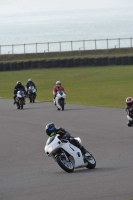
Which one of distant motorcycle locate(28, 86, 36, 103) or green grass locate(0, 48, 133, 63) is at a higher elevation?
green grass locate(0, 48, 133, 63)

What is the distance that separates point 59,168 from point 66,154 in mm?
785

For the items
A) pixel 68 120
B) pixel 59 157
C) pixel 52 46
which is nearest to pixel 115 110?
pixel 68 120

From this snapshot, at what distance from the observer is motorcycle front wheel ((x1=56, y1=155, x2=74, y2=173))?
38.1ft

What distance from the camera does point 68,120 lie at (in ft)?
76.2

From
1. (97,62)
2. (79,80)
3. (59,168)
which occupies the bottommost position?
(79,80)

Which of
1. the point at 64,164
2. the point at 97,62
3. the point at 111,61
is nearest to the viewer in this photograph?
the point at 64,164

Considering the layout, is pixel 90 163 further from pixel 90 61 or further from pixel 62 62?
pixel 62 62

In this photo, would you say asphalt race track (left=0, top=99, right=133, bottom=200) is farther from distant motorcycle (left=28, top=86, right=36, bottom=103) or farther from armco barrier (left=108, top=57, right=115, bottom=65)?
armco barrier (left=108, top=57, right=115, bottom=65)

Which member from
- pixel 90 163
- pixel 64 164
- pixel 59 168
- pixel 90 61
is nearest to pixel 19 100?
pixel 59 168

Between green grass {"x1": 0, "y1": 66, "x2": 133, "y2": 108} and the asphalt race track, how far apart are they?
13.9 meters

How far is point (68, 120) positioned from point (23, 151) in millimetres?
7609

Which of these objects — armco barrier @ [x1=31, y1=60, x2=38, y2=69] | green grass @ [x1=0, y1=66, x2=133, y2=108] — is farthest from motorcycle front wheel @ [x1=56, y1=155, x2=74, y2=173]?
armco barrier @ [x1=31, y1=60, x2=38, y2=69]

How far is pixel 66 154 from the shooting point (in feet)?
38.7

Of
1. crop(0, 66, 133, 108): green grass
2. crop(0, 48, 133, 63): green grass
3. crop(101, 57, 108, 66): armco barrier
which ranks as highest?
crop(0, 48, 133, 63): green grass
